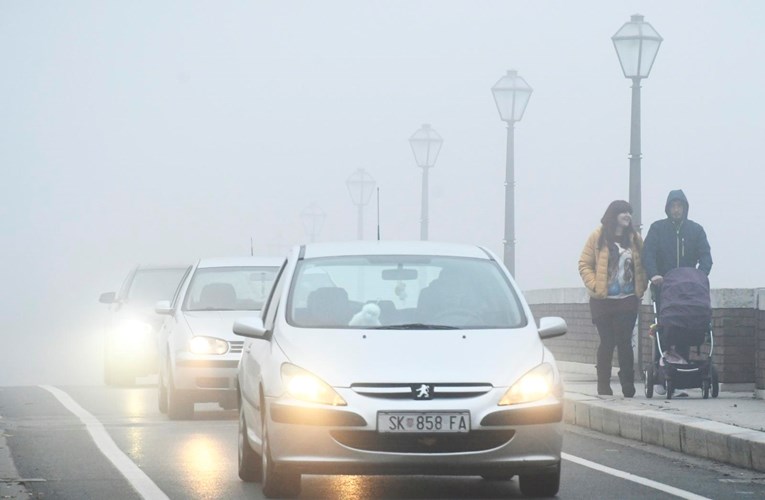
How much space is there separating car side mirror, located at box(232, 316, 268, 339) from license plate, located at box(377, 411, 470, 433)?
127 cm

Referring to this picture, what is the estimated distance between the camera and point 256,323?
1088 centimetres

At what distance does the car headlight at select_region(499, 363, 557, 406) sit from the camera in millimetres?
9912

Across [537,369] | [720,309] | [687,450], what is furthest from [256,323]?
[720,309]

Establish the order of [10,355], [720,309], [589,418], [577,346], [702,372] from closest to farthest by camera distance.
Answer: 1. [589,418]
2. [702,372]
3. [720,309]
4. [577,346]
5. [10,355]

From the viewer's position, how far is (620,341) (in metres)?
17.6

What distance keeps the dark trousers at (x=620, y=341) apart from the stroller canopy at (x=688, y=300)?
0.62 m

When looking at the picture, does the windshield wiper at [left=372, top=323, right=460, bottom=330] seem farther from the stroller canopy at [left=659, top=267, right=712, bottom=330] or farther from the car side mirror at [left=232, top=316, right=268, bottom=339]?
the stroller canopy at [left=659, top=267, right=712, bottom=330]

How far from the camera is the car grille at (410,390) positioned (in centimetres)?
979

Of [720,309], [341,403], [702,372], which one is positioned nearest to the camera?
[341,403]

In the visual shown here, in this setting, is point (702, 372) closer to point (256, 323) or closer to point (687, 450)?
point (687, 450)

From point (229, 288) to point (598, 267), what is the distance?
3.69 metres

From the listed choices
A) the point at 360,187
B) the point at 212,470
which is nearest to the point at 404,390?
the point at 212,470

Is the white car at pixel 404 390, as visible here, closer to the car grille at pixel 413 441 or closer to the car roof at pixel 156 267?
the car grille at pixel 413 441

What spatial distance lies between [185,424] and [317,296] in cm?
592
